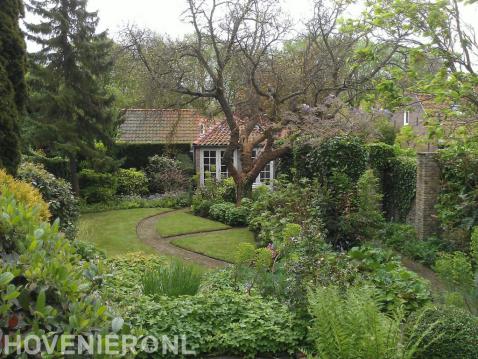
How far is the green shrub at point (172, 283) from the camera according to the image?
219 inches

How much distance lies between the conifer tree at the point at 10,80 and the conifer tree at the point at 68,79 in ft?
28.0

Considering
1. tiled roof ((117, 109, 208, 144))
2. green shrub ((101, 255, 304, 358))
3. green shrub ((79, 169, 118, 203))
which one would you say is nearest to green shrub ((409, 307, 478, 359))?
green shrub ((101, 255, 304, 358))

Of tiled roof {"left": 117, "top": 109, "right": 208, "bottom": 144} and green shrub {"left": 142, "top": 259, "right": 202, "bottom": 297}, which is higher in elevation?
tiled roof {"left": 117, "top": 109, "right": 208, "bottom": 144}

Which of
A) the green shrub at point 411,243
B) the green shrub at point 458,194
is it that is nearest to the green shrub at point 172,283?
the green shrub at point 411,243

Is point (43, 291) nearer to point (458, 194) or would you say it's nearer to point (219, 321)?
point (219, 321)

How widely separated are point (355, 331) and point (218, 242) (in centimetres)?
805

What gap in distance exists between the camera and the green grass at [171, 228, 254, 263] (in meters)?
10.6

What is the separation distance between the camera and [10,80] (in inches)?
320

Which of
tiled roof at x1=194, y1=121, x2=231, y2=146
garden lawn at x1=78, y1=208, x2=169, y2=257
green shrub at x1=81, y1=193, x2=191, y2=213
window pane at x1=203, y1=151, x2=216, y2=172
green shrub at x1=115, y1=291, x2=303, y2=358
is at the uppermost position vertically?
tiled roof at x1=194, y1=121, x2=231, y2=146

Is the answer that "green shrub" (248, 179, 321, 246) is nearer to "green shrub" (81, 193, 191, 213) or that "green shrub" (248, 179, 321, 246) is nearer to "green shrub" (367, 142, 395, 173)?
"green shrub" (367, 142, 395, 173)

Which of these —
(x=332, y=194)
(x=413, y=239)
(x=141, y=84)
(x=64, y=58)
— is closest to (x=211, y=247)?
(x=332, y=194)

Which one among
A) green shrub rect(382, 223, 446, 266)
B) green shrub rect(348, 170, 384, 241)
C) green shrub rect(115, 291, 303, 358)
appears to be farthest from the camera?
green shrub rect(382, 223, 446, 266)

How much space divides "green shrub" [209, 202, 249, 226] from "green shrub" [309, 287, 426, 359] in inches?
407

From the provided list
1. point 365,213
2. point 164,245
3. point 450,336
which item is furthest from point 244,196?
point 450,336
